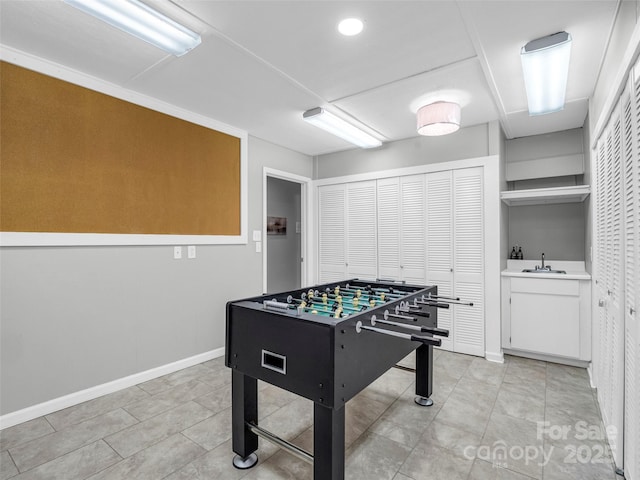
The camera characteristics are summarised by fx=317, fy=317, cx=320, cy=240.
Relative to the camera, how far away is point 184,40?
2043mm

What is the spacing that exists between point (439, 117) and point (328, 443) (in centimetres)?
259

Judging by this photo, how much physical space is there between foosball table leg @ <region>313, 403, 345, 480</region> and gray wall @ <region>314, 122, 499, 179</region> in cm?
328

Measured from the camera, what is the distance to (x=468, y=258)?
364 cm

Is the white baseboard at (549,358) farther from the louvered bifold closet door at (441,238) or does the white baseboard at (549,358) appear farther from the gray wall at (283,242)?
the gray wall at (283,242)

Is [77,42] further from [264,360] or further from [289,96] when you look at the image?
[264,360]

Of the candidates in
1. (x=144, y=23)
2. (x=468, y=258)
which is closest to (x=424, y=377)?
(x=468, y=258)

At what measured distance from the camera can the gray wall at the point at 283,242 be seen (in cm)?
596

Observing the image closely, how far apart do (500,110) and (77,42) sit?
364 cm

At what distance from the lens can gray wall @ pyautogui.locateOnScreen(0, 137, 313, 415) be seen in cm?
225

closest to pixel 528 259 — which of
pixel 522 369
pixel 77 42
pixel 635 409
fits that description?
pixel 522 369

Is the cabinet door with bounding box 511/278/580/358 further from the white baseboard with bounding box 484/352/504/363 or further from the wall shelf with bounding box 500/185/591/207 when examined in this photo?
the wall shelf with bounding box 500/185/591/207

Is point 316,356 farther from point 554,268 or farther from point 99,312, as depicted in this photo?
point 554,268

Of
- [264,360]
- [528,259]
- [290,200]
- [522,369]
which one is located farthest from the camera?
[290,200]

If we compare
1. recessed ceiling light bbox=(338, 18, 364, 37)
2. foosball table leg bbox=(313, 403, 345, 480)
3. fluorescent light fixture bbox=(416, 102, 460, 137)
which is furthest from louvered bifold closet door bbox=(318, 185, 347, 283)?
foosball table leg bbox=(313, 403, 345, 480)
